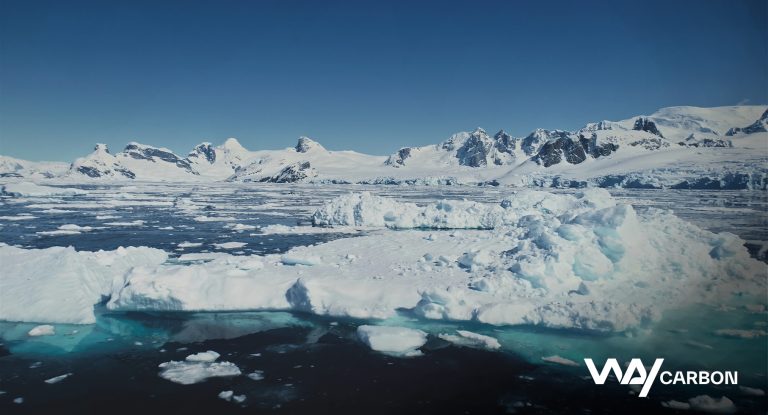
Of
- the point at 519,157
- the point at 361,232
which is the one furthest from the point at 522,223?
the point at 519,157

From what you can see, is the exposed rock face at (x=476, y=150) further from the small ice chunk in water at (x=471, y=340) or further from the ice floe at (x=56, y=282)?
the small ice chunk in water at (x=471, y=340)

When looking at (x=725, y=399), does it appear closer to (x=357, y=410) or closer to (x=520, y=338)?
(x=520, y=338)

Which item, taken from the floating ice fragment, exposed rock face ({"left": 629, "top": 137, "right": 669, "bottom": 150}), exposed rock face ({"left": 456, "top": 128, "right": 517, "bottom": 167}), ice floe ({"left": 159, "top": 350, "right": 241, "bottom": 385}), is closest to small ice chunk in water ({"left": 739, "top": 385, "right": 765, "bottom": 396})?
the floating ice fragment

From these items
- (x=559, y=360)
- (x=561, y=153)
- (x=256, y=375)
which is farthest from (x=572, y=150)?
(x=256, y=375)

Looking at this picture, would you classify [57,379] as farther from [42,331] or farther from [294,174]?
[294,174]

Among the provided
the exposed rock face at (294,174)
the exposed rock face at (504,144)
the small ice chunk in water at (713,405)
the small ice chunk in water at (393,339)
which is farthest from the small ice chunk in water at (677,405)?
the exposed rock face at (504,144)
